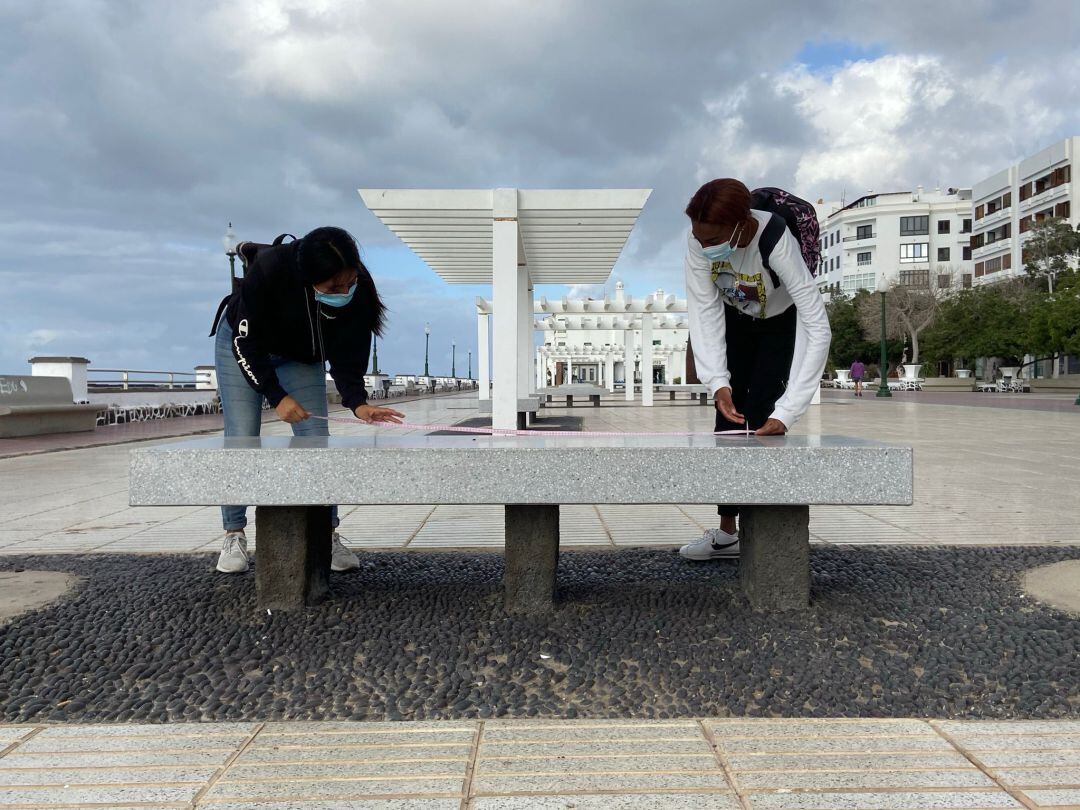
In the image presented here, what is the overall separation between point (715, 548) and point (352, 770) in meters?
2.52

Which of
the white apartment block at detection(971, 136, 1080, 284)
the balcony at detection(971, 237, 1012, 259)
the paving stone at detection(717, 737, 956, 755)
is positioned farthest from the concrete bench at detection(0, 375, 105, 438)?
the balcony at detection(971, 237, 1012, 259)

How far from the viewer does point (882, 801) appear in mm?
1776

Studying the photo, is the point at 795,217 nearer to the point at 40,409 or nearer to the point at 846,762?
the point at 846,762

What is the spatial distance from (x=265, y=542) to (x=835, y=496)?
212 centimetres

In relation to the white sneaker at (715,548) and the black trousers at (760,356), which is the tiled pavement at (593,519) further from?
the black trousers at (760,356)

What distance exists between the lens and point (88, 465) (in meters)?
9.77

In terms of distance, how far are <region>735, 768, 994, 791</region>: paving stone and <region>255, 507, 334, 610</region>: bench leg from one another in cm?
189

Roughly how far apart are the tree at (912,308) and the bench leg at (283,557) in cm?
5269

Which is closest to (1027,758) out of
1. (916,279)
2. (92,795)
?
(92,795)

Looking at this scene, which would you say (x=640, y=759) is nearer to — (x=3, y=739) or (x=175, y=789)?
(x=175, y=789)

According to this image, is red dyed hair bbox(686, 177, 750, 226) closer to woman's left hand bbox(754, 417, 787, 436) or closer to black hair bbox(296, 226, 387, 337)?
woman's left hand bbox(754, 417, 787, 436)

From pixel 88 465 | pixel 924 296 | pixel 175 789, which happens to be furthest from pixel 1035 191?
pixel 175 789

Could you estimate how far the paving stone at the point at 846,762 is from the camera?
1942mm

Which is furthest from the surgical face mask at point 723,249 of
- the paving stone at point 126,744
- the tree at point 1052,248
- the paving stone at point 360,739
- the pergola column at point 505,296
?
the tree at point 1052,248
